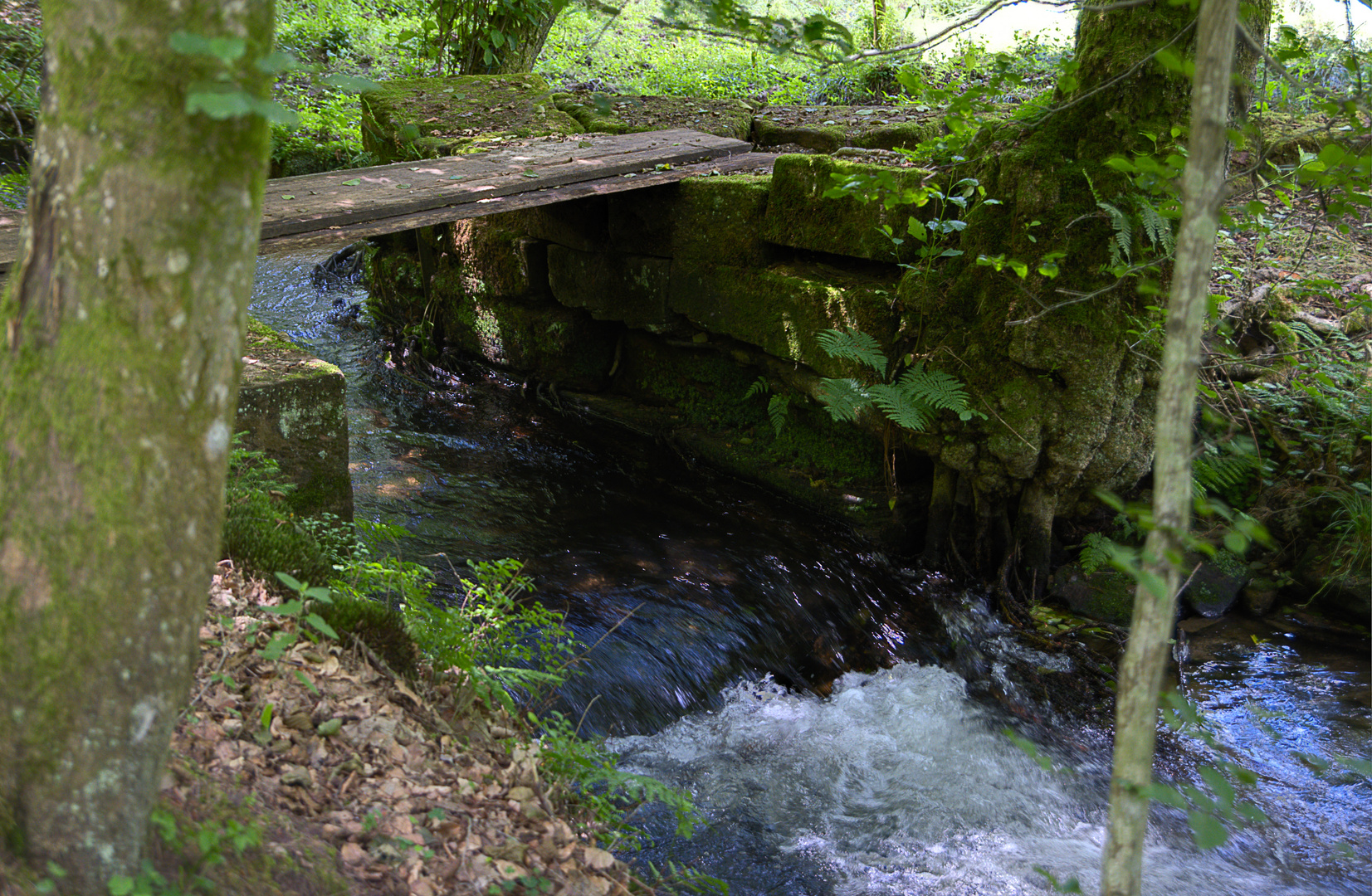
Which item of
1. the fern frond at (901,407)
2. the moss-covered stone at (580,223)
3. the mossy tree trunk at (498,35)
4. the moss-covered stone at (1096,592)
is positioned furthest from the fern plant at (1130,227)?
the mossy tree trunk at (498,35)

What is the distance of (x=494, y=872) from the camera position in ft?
7.23

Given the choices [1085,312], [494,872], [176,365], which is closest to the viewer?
[176,365]

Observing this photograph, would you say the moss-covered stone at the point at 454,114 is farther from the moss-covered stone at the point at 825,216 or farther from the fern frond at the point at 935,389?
the fern frond at the point at 935,389

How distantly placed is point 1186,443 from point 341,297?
9086mm

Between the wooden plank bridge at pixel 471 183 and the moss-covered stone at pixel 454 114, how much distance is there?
1.80ft

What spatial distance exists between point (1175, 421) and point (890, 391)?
3.08 metres

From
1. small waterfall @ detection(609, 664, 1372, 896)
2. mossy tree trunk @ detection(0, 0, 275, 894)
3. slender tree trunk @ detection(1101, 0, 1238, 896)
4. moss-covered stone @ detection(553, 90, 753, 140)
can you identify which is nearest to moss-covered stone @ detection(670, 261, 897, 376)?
moss-covered stone @ detection(553, 90, 753, 140)

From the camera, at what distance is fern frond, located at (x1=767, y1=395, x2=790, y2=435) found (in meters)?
5.78

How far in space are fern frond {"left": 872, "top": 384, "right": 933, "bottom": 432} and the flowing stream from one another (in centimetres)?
110

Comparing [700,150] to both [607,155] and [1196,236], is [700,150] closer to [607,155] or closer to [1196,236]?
[607,155]

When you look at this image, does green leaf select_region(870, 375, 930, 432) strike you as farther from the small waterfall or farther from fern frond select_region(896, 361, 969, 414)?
the small waterfall

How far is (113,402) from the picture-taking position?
1338 mm

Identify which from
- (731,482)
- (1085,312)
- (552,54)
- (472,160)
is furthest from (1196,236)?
(552,54)

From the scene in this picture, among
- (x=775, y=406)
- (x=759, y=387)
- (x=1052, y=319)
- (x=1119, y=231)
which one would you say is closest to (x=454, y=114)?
(x=759, y=387)
